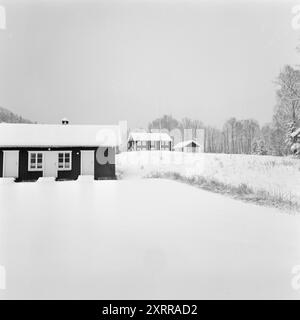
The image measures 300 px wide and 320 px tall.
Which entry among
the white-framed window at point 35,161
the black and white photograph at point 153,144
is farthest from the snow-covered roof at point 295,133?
the white-framed window at point 35,161

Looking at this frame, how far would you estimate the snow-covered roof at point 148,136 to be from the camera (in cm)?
210

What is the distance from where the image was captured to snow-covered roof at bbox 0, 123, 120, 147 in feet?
6.97

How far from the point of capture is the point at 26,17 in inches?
67.7

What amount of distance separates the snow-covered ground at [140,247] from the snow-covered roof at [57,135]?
0.68m

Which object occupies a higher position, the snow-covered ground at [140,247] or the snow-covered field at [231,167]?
the snow-covered field at [231,167]

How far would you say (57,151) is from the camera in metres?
2.72

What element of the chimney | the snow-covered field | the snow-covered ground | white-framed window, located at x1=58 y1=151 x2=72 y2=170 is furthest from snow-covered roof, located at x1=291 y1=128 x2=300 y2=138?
white-framed window, located at x1=58 y1=151 x2=72 y2=170

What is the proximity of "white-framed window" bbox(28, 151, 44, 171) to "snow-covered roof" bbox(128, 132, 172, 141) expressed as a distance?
4.37 feet

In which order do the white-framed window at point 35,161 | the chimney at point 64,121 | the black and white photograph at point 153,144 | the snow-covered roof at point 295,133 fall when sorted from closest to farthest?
the black and white photograph at point 153,144 → the chimney at point 64,121 → the snow-covered roof at point 295,133 → the white-framed window at point 35,161

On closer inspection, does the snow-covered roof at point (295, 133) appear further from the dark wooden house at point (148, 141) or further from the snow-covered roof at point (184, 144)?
the dark wooden house at point (148, 141)

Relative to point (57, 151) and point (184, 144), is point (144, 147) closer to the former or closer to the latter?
point (184, 144)

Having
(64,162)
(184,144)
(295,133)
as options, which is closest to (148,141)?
(184,144)

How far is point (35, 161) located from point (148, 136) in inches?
60.5

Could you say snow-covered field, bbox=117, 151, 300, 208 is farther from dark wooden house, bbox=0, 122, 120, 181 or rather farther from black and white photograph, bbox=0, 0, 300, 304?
dark wooden house, bbox=0, 122, 120, 181
